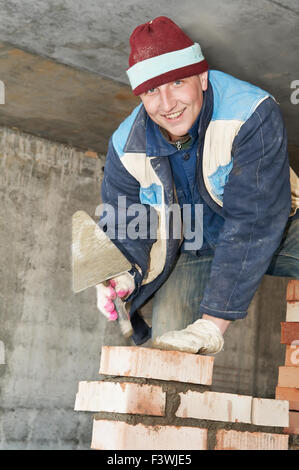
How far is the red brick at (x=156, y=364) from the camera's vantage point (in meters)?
2.25

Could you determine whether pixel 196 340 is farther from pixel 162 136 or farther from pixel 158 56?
pixel 158 56

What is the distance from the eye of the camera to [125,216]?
278 centimetres

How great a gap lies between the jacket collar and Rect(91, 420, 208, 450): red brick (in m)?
1.04

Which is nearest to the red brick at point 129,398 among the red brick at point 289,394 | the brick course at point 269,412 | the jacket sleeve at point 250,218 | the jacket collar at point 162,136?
the jacket sleeve at point 250,218

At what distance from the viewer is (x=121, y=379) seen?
7.55 feet

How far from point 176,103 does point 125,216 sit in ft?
1.98

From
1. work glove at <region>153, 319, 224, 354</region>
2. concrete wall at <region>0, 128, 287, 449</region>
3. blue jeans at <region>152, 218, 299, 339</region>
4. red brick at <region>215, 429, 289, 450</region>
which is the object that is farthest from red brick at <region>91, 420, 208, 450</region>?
concrete wall at <region>0, 128, 287, 449</region>

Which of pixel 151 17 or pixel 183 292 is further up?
pixel 151 17

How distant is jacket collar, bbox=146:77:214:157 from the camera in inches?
96.0

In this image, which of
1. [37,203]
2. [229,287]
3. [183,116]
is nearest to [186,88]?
[183,116]

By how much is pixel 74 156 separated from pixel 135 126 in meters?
2.91

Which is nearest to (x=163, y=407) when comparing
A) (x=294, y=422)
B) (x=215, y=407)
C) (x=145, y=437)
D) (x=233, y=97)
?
(x=145, y=437)

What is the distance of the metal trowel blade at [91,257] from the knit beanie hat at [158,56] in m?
0.56

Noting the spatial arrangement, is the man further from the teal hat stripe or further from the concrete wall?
the concrete wall
